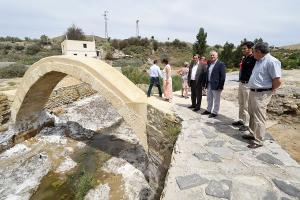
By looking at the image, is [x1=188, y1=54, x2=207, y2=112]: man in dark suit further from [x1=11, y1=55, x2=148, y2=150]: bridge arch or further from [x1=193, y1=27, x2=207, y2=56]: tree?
[x1=193, y1=27, x2=207, y2=56]: tree

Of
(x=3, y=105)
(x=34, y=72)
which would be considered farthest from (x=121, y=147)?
(x=3, y=105)

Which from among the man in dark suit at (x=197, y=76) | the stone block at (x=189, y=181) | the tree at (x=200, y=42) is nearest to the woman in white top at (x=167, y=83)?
the man in dark suit at (x=197, y=76)

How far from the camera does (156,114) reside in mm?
6008

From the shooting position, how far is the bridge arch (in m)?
6.34

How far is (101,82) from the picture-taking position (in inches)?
258

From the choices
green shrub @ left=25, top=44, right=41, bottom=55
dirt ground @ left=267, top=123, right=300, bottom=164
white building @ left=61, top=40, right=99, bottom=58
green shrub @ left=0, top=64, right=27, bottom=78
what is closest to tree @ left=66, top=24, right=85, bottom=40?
green shrub @ left=25, top=44, right=41, bottom=55

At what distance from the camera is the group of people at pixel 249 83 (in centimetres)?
421

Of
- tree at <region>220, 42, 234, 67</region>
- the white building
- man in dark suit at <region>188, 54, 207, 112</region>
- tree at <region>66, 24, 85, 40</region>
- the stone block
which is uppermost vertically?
tree at <region>66, 24, 85, 40</region>

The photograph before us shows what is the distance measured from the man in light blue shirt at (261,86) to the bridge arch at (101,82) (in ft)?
8.92

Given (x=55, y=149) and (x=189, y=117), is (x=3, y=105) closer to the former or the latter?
(x=55, y=149)

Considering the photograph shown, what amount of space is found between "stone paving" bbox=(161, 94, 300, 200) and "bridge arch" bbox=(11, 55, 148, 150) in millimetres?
1532

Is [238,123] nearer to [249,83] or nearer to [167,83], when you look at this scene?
[249,83]

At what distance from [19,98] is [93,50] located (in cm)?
2331

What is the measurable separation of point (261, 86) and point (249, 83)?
0.83ft
